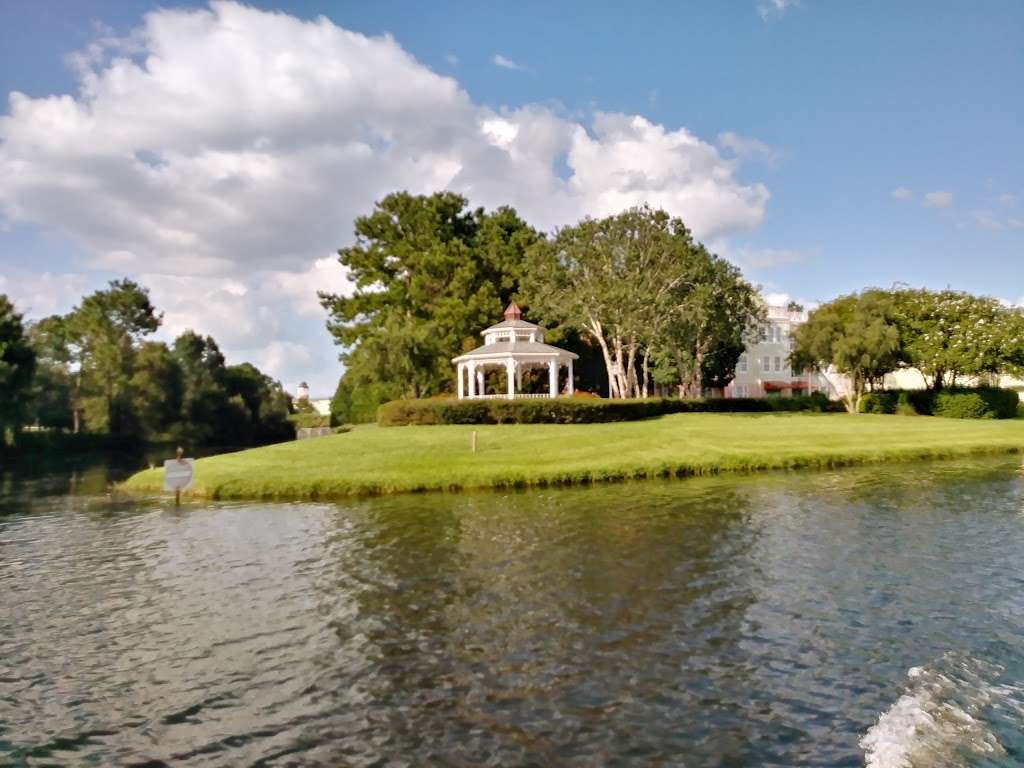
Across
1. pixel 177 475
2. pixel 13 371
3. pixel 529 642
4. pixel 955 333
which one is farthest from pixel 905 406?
pixel 13 371

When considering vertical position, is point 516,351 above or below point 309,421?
above

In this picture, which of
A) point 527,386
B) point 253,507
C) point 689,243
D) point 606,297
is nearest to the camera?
point 253,507

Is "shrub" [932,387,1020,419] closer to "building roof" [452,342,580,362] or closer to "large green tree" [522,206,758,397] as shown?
"large green tree" [522,206,758,397]

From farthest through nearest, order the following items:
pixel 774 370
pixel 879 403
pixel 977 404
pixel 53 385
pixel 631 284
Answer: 1. pixel 774 370
2. pixel 53 385
3. pixel 879 403
4. pixel 977 404
5. pixel 631 284

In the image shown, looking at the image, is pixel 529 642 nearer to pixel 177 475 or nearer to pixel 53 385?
pixel 177 475

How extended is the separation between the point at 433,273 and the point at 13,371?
114 ft

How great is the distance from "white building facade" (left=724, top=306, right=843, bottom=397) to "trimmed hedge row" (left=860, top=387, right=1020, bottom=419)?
28262mm

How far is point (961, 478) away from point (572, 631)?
23.1 meters

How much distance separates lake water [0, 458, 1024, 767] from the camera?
834cm

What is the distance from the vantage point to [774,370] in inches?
3789

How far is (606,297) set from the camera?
181ft

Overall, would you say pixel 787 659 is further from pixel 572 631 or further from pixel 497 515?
pixel 497 515

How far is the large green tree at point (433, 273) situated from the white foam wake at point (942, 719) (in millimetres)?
50608

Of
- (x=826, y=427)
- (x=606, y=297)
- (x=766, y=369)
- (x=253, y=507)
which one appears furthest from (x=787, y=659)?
(x=766, y=369)
